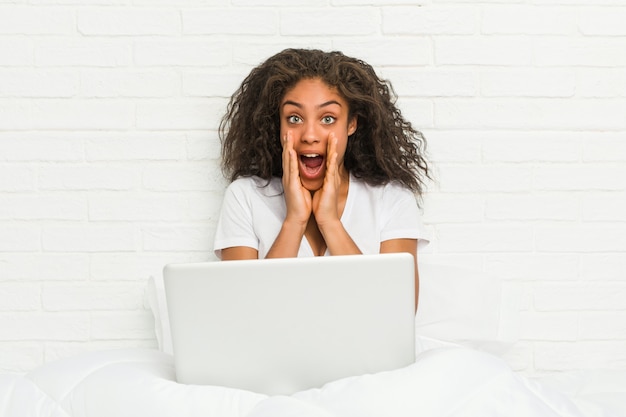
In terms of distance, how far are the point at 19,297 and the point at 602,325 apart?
1822 millimetres

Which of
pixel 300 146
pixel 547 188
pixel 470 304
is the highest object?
pixel 300 146

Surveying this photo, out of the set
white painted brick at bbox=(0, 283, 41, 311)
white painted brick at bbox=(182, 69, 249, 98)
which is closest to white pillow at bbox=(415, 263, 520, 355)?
white painted brick at bbox=(182, 69, 249, 98)

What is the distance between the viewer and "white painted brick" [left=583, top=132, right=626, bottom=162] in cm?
229

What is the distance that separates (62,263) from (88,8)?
2.57 feet

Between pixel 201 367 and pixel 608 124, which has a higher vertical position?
pixel 608 124

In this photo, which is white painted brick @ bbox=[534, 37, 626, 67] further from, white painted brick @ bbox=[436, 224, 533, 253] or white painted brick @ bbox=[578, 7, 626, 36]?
white painted brick @ bbox=[436, 224, 533, 253]

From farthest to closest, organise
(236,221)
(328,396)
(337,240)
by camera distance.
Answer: (236,221) < (337,240) < (328,396)

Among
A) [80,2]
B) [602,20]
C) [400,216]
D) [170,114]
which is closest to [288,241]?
[400,216]

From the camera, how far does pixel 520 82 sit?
227 centimetres

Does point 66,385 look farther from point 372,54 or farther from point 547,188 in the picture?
point 547,188

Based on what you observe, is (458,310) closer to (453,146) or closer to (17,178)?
(453,146)

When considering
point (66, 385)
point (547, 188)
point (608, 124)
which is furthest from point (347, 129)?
point (66, 385)

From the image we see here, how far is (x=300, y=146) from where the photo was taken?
2.11 m

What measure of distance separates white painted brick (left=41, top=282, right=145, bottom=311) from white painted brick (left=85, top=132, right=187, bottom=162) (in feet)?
1.29
